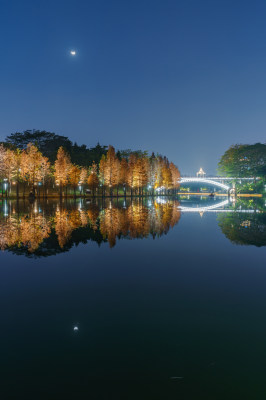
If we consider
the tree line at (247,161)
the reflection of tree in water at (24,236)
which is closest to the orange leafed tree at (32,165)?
the reflection of tree in water at (24,236)

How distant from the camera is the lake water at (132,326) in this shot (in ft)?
12.2

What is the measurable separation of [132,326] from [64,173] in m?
64.1

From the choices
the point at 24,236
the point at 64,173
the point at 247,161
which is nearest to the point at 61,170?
the point at 64,173

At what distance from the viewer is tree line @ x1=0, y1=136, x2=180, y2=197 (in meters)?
61.5

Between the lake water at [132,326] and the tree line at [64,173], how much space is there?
2104 inches

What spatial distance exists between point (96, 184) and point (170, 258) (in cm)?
6682

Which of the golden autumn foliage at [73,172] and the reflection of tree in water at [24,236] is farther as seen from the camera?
the golden autumn foliage at [73,172]

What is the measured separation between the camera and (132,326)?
5.14 m

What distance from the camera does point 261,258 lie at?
1045 centimetres

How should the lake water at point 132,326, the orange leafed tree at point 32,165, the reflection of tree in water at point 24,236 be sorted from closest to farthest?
1. the lake water at point 132,326
2. the reflection of tree in water at point 24,236
3. the orange leafed tree at point 32,165

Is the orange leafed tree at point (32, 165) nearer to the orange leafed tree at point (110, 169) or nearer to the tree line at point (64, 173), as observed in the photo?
the tree line at point (64, 173)

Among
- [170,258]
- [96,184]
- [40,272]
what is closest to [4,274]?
[40,272]

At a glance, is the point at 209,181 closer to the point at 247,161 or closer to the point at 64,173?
the point at 247,161

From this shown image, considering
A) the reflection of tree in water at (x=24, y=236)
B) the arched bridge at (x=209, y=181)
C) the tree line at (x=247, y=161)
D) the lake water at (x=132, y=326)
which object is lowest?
the lake water at (x=132, y=326)
